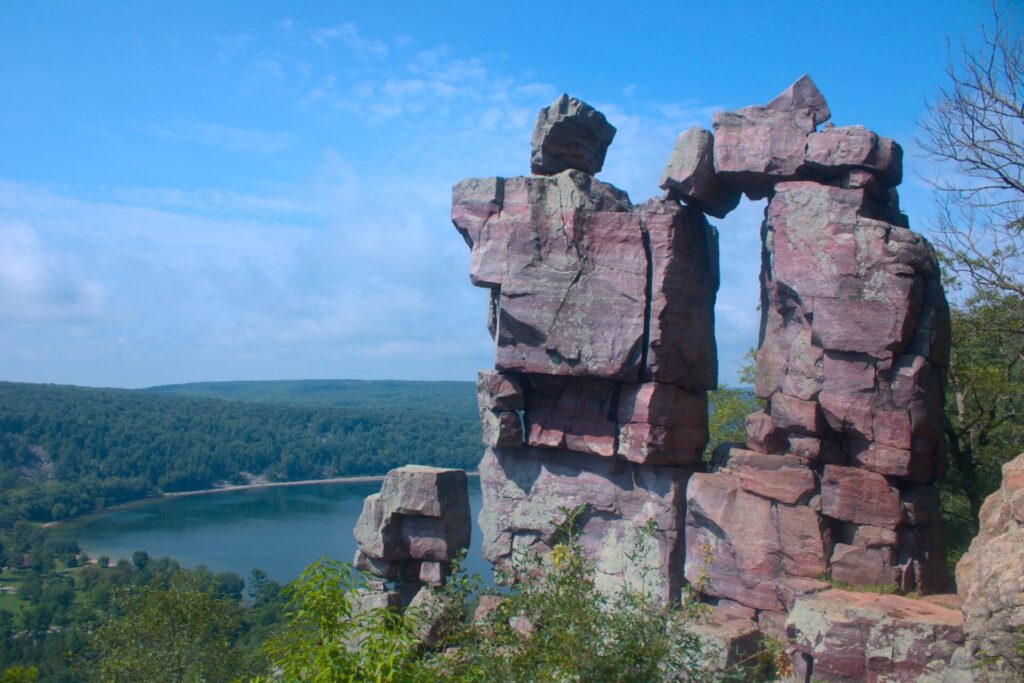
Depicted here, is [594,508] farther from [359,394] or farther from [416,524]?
[359,394]

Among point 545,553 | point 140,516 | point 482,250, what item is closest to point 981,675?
point 545,553

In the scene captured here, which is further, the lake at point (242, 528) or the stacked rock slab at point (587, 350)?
the lake at point (242, 528)

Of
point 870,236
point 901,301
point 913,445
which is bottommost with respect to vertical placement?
point 913,445

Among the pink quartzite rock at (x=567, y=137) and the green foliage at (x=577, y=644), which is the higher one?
the pink quartzite rock at (x=567, y=137)

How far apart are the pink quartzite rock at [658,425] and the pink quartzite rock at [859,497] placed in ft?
9.35

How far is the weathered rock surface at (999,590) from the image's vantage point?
7.98 metres

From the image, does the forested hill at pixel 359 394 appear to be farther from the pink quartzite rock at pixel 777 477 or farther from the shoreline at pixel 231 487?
the pink quartzite rock at pixel 777 477

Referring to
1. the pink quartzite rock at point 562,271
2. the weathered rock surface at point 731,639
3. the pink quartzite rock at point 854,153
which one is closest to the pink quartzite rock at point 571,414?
the pink quartzite rock at point 562,271

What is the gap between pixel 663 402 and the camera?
598 inches

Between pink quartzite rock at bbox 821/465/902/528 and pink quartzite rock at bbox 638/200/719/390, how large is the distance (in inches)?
129

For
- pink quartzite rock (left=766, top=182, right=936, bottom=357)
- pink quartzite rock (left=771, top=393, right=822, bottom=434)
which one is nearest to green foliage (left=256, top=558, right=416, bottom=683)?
pink quartzite rock (left=771, top=393, right=822, bottom=434)

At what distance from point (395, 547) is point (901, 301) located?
10.1 m

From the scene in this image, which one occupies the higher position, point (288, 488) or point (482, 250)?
point (482, 250)

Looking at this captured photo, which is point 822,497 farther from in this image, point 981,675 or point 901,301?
point 981,675
